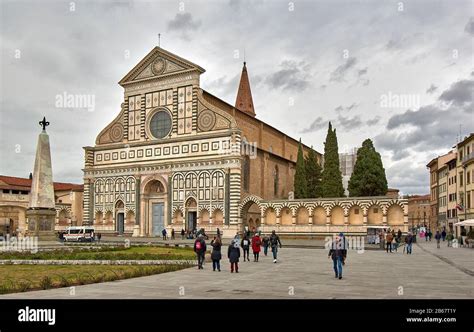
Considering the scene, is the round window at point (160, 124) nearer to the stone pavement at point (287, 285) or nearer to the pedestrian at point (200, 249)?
the pedestrian at point (200, 249)

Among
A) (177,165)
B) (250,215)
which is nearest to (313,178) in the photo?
(250,215)

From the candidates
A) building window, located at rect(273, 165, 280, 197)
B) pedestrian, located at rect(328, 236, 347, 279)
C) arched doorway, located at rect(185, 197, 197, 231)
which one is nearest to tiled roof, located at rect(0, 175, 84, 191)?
arched doorway, located at rect(185, 197, 197, 231)

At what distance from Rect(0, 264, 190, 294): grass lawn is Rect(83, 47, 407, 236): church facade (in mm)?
32552

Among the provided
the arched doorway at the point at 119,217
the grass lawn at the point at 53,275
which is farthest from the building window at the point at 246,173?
the grass lawn at the point at 53,275

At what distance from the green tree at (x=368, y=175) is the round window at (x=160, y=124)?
22.2 meters

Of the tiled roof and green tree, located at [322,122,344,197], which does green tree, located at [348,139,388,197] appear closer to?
green tree, located at [322,122,344,197]

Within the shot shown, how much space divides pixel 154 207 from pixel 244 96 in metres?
27.5

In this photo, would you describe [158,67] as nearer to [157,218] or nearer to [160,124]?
[160,124]

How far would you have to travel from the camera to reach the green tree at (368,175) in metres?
58.1

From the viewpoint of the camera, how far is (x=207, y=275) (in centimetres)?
1917

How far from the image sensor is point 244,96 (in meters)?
79.6

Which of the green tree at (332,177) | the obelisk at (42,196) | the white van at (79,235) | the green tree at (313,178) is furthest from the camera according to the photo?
the green tree at (313,178)
